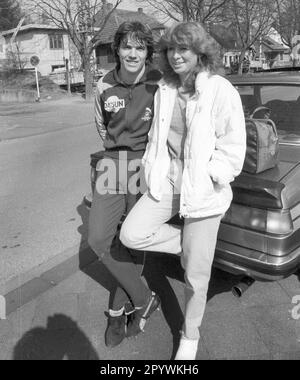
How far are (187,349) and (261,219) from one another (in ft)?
3.01

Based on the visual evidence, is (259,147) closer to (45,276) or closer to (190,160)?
(190,160)

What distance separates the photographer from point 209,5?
880 inches

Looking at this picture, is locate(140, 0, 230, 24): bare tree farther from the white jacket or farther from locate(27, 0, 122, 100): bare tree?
the white jacket

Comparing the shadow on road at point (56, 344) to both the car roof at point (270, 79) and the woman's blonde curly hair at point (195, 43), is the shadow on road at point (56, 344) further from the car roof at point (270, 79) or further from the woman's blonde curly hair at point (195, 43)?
the car roof at point (270, 79)

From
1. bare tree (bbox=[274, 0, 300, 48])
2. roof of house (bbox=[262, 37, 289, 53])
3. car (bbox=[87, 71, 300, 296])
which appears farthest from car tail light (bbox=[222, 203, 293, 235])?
roof of house (bbox=[262, 37, 289, 53])

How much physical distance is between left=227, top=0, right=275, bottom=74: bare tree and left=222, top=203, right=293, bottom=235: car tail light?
1039 inches

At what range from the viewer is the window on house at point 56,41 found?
42875 millimetres

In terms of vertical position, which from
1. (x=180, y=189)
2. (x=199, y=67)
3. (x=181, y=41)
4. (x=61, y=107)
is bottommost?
(x=61, y=107)

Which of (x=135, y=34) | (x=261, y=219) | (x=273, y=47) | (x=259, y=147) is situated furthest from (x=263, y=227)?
(x=273, y=47)

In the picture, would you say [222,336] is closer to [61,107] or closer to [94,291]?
[94,291]

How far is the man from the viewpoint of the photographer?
2523 mm

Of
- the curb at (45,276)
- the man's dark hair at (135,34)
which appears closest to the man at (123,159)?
the man's dark hair at (135,34)

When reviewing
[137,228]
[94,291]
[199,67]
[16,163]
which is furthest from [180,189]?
[16,163]
